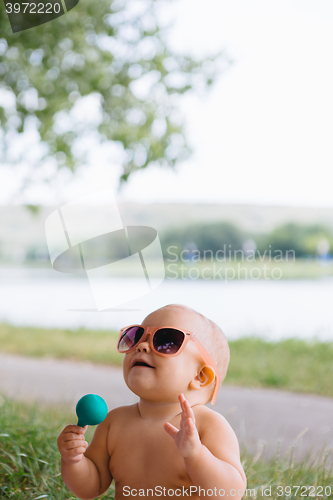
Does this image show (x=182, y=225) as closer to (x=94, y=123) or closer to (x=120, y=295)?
(x=94, y=123)

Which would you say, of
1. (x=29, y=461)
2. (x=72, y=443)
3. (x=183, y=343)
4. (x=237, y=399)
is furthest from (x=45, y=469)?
(x=237, y=399)

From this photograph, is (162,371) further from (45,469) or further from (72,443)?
(45,469)

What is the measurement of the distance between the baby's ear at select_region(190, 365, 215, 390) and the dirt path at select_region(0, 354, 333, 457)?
1.53m

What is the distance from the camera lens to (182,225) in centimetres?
1236

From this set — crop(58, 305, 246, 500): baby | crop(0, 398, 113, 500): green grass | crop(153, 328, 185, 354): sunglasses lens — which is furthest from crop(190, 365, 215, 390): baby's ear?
crop(0, 398, 113, 500): green grass

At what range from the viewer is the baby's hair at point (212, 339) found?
1.44 metres

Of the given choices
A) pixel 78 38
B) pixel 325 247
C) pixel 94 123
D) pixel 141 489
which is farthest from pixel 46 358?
pixel 325 247

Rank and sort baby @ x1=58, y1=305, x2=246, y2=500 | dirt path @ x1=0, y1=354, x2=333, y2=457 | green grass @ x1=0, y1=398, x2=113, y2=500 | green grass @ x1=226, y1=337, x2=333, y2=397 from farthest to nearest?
green grass @ x1=226, y1=337, x2=333, y2=397 → dirt path @ x1=0, y1=354, x2=333, y2=457 → green grass @ x1=0, y1=398, x2=113, y2=500 → baby @ x1=58, y1=305, x2=246, y2=500

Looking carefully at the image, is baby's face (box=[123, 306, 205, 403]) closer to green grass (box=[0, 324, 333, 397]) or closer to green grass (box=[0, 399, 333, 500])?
green grass (box=[0, 399, 333, 500])

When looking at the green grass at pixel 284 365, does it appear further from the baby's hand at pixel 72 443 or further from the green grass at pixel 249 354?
the baby's hand at pixel 72 443

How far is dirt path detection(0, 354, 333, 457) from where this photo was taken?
3277mm

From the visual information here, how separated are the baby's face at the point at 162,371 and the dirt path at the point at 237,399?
1580mm

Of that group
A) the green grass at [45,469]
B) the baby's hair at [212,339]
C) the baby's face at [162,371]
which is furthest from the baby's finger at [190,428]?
the green grass at [45,469]

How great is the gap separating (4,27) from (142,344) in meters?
4.78
